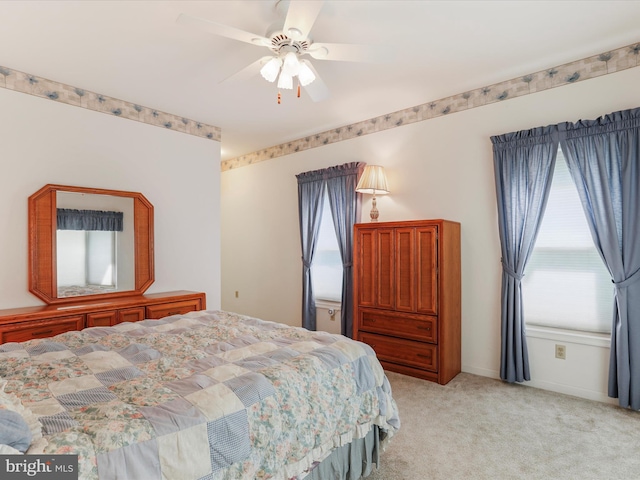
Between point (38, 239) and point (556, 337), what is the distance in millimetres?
4547

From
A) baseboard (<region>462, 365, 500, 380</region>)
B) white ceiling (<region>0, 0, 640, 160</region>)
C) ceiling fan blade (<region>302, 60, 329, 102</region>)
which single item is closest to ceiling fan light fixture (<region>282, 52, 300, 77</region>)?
ceiling fan blade (<region>302, 60, 329, 102</region>)

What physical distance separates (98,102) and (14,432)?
3.52 metres

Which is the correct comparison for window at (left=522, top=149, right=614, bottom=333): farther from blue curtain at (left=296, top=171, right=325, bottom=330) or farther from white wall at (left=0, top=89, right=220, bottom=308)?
white wall at (left=0, top=89, right=220, bottom=308)

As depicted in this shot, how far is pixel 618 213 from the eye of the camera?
267 centimetres

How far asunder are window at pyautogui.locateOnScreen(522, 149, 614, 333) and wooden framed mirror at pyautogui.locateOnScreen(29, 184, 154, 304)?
3.81 metres

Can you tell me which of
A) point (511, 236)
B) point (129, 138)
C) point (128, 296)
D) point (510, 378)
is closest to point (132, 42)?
point (129, 138)

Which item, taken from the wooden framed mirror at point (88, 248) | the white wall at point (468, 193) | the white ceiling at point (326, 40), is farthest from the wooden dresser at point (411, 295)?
the wooden framed mirror at point (88, 248)

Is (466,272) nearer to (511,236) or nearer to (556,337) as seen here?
(511,236)

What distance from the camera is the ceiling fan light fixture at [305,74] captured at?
2295mm

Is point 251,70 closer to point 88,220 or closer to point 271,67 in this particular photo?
point 271,67

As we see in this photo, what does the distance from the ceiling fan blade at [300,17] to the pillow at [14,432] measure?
2.00 m

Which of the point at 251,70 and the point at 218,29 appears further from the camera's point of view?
the point at 251,70

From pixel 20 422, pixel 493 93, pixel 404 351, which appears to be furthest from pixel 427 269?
pixel 20 422

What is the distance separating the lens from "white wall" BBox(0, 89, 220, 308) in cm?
301
